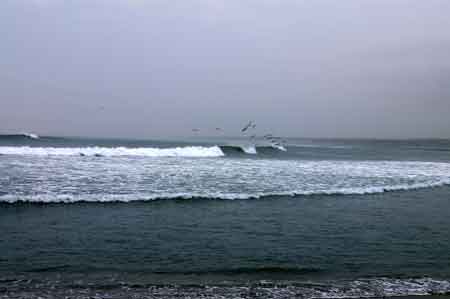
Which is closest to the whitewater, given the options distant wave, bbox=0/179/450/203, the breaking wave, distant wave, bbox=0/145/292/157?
distant wave, bbox=0/179/450/203

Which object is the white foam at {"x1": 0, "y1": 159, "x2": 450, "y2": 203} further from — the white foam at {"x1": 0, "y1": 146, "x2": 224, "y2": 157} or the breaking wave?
the white foam at {"x1": 0, "y1": 146, "x2": 224, "y2": 157}

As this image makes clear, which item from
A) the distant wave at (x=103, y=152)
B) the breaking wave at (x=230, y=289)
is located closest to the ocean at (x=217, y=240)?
the breaking wave at (x=230, y=289)

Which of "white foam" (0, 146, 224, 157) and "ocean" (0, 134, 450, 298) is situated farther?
"white foam" (0, 146, 224, 157)

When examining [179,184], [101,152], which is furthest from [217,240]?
[101,152]

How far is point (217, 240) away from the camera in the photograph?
884 cm

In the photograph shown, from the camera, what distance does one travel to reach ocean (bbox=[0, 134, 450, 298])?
20.0 feet

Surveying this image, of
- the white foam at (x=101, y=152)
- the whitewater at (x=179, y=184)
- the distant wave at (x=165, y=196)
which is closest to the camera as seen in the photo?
the distant wave at (x=165, y=196)

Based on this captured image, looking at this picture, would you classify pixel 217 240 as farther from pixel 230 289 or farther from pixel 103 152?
pixel 103 152

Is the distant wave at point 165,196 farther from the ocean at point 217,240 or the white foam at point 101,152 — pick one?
the white foam at point 101,152

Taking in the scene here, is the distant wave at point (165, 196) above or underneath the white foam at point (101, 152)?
underneath

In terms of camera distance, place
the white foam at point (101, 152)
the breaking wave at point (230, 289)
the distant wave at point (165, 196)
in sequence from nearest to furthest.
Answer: the breaking wave at point (230, 289) < the distant wave at point (165, 196) < the white foam at point (101, 152)

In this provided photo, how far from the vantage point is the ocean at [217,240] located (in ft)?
20.0

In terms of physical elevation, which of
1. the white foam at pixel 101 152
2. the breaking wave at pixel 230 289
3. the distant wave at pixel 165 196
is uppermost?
the white foam at pixel 101 152

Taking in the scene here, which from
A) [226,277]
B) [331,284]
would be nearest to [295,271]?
[331,284]
